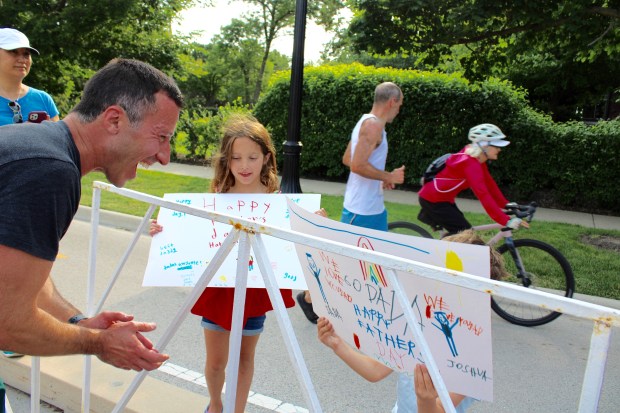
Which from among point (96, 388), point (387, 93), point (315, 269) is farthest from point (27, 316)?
point (387, 93)

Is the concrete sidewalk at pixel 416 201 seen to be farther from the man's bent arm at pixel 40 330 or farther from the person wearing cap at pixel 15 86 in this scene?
the man's bent arm at pixel 40 330

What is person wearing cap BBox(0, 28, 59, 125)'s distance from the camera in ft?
11.8

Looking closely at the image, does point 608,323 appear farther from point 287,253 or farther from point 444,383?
point 287,253

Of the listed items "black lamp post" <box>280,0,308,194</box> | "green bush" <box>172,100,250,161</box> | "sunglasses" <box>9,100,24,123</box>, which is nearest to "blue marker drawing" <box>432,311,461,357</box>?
"sunglasses" <box>9,100,24,123</box>

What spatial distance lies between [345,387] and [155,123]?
2.50 meters

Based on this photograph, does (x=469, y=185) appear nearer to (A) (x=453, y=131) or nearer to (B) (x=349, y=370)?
(B) (x=349, y=370)

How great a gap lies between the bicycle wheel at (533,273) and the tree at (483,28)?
3.14 metres

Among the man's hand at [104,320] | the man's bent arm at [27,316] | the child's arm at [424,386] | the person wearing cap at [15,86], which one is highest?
the person wearing cap at [15,86]

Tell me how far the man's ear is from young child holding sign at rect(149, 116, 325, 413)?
964 mm

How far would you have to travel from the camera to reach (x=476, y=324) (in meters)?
1.33

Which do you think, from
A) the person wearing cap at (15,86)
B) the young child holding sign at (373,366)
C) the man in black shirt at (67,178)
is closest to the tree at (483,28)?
the person wearing cap at (15,86)

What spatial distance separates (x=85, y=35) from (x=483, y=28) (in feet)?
37.5

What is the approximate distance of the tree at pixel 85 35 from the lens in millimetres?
13406

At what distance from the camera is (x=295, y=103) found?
7.65m
